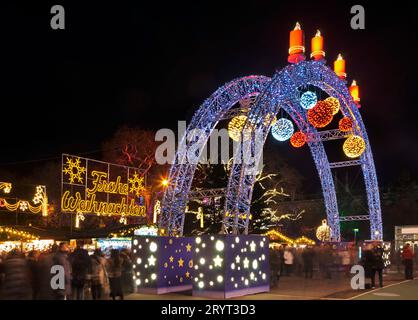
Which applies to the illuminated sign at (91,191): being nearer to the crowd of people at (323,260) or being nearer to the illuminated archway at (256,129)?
the illuminated archway at (256,129)

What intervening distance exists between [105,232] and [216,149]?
14.7m

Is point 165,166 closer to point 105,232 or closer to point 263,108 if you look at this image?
point 105,232

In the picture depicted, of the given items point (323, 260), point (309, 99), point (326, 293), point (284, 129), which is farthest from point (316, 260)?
point (309, 99)

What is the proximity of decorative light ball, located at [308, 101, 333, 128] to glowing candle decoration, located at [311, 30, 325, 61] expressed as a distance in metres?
3.12

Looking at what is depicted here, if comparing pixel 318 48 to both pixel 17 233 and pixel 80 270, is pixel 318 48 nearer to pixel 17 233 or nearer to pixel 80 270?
pixel 17 233

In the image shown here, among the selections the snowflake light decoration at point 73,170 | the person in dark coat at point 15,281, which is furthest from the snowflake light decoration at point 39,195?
the person in dark coat at point 15,281

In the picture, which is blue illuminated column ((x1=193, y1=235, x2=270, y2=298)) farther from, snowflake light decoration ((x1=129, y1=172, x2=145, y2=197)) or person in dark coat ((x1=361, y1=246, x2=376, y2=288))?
snowflake light decoration ((x1=129, y1=172, x2=145, y2=197))

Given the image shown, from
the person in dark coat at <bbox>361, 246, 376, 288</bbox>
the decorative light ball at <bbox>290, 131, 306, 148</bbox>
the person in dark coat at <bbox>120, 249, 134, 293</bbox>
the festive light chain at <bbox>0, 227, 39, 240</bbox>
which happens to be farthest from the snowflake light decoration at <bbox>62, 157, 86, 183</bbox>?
the person in dark coat at <bbox>361, 246, 376, 288</bbox>

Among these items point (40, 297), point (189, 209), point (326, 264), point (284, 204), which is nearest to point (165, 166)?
point (189, 209)

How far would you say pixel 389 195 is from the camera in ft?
161

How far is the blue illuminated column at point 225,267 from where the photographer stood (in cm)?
1345

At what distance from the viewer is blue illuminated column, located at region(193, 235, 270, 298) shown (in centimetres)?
1345

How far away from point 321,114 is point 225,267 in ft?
28.7

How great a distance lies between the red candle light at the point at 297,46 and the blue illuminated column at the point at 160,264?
857 centimetres
